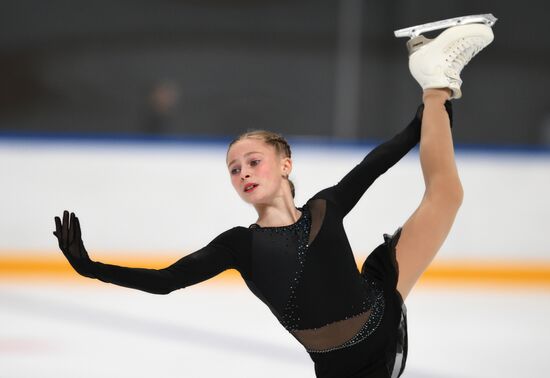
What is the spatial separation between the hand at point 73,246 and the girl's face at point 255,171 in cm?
56

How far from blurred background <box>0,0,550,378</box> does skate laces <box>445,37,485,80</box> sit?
1169 mm

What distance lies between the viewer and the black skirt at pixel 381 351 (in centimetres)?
229

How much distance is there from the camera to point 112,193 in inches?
205

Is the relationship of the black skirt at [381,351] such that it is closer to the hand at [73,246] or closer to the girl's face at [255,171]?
the girl's face at [255,171]

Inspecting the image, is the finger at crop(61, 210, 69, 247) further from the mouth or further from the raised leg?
the raised leg

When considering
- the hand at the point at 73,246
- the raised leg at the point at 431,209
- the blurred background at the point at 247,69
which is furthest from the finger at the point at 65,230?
the blurred background at the point at 247,69

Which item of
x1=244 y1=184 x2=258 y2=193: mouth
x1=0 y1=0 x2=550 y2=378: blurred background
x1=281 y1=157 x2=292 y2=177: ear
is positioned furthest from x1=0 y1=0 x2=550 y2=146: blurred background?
x1=244 y1=184 x2=258 y2=193: mouth

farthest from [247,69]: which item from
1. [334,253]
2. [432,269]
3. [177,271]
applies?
[177,271]

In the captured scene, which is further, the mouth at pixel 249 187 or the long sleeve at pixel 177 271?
the mouth at pixel 249 187

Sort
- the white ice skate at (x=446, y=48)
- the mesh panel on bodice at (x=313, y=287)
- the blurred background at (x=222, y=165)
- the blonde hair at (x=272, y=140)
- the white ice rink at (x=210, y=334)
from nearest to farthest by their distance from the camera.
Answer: the mesh panel on bodice at (x=313, y=287)
the blonde hair at (x=272, y=140)
the white ice skate at (x=446, y=48)
the white ice rink at (x=210, y=334)
the blurred background at (x=222, y=165)

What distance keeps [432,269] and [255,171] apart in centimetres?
301

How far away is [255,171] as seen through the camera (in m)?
2.36

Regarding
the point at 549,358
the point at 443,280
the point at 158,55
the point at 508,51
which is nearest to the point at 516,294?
the point at 443,280

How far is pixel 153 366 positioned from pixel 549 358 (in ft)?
5.23
